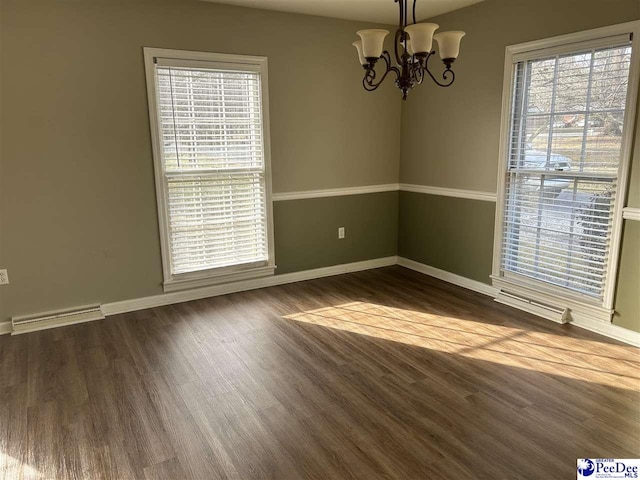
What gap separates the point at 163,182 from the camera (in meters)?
3.88

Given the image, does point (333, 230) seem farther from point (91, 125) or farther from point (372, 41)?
point (372, 41)

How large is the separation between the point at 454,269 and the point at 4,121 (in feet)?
13.2

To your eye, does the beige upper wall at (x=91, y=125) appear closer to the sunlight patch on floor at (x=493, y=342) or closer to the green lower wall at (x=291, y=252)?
the green lower wall at (x=291, y=252)

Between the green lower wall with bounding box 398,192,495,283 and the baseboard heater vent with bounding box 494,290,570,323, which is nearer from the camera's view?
the baseboard heater vent with bounding box 494,290,570,323

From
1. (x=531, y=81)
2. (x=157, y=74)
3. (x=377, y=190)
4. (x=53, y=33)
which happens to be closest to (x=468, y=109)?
(x=531, y=81)

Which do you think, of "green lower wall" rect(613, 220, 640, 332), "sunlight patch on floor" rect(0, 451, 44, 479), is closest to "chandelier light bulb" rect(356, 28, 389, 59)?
"green lower wall" rect(613, 220, 640, 332)

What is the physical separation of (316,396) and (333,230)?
2.49 metres

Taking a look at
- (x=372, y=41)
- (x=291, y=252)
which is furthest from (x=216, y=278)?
(x=372, y=41)

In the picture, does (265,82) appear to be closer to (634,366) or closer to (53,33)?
(53,33)

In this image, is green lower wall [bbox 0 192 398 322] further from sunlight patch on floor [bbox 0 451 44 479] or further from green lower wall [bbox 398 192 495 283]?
sunlight patch on floor [bbox 0 451 44 479]

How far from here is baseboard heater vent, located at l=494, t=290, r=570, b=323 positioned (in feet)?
11.7

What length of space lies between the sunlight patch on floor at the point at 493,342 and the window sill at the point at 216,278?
819 mm

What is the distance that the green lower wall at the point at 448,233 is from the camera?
425 cm

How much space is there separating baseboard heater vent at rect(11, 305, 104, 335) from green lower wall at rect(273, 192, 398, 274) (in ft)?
5.61
